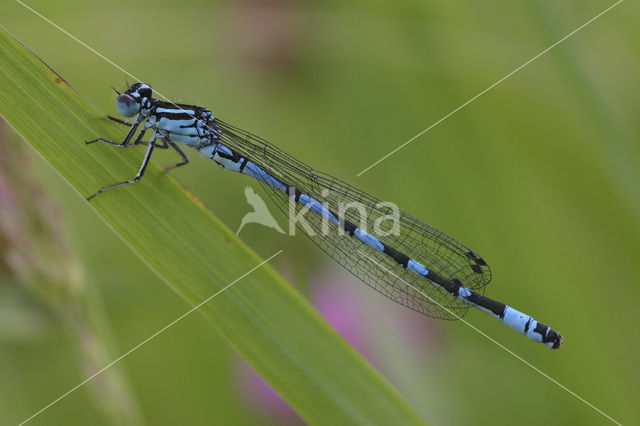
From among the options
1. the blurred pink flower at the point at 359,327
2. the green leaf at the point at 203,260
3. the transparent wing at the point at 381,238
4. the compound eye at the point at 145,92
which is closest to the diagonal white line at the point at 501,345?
the transparent wing at the point at 381,238

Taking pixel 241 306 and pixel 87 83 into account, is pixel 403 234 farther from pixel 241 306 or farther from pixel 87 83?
pixel 87 83

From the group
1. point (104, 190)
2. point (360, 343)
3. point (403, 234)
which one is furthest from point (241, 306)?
point (403, 234)

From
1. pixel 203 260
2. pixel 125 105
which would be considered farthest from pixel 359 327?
pixel 125 105

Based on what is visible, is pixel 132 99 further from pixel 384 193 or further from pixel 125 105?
pixel 384 193

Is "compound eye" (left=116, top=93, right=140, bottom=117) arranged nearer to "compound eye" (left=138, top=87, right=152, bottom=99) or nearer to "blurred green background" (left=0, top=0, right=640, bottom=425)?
"compound eye" (left=138, top=87, right=152, bottom=99)

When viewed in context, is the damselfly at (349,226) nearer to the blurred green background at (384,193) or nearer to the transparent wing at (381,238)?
the transparent wing at (381,238)

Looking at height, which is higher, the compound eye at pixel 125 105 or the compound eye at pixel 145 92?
the compound eye at pixel 145 92

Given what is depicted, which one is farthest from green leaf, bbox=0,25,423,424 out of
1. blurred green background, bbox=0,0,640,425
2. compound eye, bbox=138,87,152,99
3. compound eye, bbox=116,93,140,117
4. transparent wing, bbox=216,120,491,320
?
transparent wing, bbox=216,120,491,320
